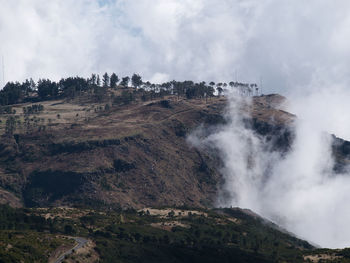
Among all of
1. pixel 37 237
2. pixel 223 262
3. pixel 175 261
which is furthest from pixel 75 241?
pixel 223 262

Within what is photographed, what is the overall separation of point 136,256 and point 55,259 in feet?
106

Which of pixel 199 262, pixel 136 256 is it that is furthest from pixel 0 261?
pixel 199 262

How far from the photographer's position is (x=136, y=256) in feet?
639

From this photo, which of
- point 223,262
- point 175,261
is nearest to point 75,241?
point 175,261

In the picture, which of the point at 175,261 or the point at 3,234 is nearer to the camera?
the point at 3,234

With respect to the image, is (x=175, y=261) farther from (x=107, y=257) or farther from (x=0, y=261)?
(x=0, y=261)

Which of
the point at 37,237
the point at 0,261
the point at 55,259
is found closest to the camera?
the point at 0,261

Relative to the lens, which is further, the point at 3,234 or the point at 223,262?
the point at 223,262

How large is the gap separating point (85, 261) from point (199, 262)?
4020 cm

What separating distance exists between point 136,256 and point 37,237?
107ft

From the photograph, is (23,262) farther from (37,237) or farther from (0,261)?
(37,237)

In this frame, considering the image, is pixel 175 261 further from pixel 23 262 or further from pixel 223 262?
pixel 23 262

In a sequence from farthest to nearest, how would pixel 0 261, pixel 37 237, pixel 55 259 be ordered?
pixel 37 237
pixel 55 259
pixel 0 261

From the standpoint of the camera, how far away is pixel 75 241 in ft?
636
